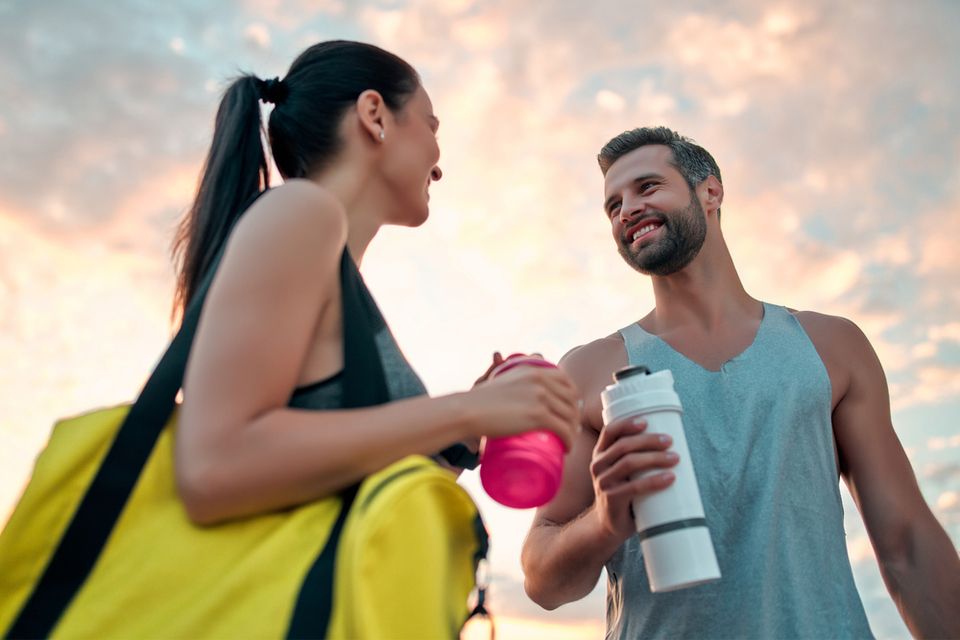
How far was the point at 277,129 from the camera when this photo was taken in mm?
2316

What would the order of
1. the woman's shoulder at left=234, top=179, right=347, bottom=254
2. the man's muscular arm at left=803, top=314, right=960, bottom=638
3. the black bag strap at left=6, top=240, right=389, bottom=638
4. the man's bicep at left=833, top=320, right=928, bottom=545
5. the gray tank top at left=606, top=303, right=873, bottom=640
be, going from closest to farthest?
the black bag strap at left=6, top=240, right=389, bottom=638 < the woman's shoulder at left=234, top=179, right=347, bottom=254 < the gray tank top at left=606, top=303, right=873, bottom=640 < the man's muscular arm at left=803, top=314, right=960, bottom=638 < the man's bicep at left=833, top=320, right=928, bottom=545

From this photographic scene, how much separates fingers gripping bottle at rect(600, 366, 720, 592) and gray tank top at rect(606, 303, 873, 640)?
2.88 feet

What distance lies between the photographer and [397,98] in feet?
7.54

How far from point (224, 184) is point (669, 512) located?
4.67 feet

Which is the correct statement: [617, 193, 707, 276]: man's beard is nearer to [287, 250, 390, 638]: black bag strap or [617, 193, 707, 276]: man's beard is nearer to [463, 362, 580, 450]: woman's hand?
[463, 362, 580, 450]: woman's hand

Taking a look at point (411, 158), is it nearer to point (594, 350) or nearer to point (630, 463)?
point (630, 463)

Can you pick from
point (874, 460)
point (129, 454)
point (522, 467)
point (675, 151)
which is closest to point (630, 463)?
point (522, 467)

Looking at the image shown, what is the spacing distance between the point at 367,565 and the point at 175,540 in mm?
397

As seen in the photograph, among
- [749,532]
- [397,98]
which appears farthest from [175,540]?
[749,532]

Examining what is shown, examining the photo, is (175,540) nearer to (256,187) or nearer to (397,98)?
(256,187)

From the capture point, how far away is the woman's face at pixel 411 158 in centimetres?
221

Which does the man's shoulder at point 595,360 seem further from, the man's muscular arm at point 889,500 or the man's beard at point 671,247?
the man's muscular arm at point 889,500

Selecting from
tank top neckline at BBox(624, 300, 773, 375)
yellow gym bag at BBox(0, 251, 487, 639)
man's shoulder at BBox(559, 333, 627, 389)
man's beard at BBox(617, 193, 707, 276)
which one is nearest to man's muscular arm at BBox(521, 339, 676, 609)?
man's shoulder at BBox(559, 333, 627, 389)

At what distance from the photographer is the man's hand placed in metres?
2.09
